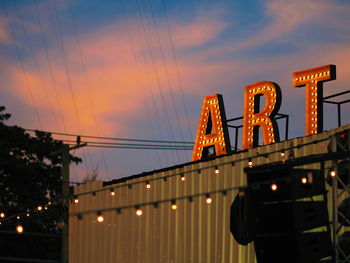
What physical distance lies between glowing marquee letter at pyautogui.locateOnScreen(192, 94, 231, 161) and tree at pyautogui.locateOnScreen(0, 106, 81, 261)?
13.5 meters

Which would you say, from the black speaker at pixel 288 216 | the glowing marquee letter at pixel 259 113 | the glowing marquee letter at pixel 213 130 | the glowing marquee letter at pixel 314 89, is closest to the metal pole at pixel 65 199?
the glowing marquee letter at pixel 213 130

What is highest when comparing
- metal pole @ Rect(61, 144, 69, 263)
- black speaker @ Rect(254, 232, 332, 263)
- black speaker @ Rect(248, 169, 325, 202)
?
metal pole @ Rect(61, 144, 69, 263)

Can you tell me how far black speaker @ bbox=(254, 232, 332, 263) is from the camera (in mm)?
12359

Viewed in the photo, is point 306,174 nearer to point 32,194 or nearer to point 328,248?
point 328,248

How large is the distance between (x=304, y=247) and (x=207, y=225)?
6.46 m

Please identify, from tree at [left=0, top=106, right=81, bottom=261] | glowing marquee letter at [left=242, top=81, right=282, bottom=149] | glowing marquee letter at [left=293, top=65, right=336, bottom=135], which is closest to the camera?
glowing marquee letter at [left=293, top=65, right=336, bottom=135]

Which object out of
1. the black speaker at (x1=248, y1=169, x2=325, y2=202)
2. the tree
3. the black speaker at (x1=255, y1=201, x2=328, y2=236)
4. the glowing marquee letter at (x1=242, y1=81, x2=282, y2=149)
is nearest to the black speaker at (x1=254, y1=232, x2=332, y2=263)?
the black speaker at (x1=255, y1=201, x2=328, y2=236)

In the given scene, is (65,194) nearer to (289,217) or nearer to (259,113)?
(259,113)

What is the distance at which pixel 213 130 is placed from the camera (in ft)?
72.0

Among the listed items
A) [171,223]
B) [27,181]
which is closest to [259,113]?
[171,223]

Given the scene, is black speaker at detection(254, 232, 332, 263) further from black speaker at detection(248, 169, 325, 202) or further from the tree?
the tree

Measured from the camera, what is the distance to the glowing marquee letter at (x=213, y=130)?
21342mm

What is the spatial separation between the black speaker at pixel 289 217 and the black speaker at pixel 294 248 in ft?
0.40

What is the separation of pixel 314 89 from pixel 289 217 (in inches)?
280
